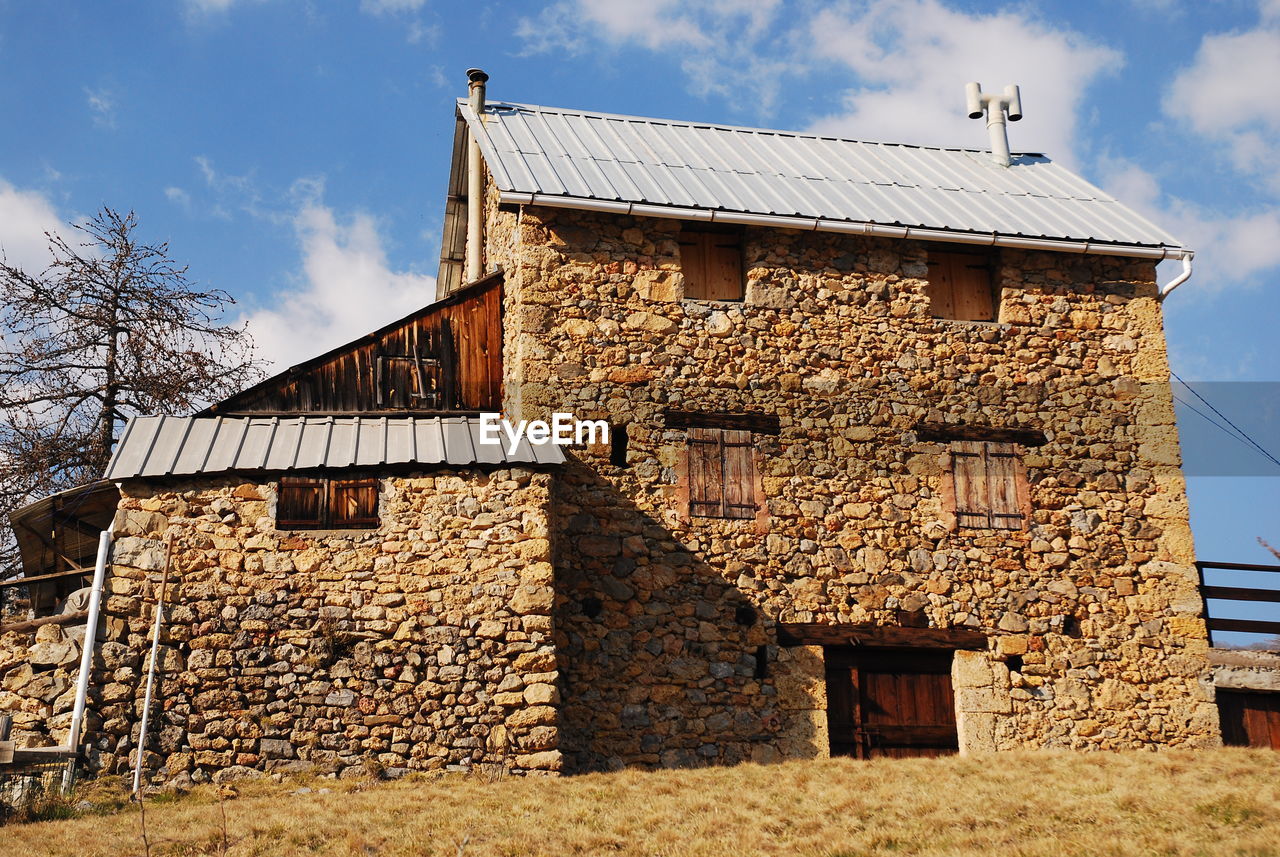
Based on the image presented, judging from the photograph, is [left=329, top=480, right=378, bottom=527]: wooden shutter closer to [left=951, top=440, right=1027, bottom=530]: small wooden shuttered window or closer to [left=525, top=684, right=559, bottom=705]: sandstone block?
[left=525, top=684, right=559, bottom=705]: sandstone block

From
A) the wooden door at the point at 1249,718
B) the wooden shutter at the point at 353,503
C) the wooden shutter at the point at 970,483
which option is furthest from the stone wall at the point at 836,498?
the wooden shutter at the point at 353,503

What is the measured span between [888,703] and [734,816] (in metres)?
3.63

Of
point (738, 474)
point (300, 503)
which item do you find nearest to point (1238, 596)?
point (738, 474)

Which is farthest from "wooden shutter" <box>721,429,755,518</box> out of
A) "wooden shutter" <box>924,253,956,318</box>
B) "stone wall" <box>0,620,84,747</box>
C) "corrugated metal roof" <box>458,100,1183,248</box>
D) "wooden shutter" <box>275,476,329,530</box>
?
"stone wall" <box>0,620,84,747</box>

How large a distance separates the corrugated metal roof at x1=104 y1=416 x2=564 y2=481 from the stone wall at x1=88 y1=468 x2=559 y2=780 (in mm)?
209

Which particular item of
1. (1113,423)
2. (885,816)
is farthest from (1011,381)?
(885,816)

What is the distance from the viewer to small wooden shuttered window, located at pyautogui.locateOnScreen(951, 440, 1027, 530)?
12125mm

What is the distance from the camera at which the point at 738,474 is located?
1180 cm

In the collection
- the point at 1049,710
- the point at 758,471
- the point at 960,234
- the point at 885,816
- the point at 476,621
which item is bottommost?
the point at 885,816

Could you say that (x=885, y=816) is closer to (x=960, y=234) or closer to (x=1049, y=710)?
(x=1049, y=710)

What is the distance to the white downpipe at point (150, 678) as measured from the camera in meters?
9.22

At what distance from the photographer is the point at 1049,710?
11656 millimetres

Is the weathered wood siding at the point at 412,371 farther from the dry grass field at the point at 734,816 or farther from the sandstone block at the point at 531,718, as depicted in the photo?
the dry grass field at the point at 734,816

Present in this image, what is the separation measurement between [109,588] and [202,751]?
5.30ft
